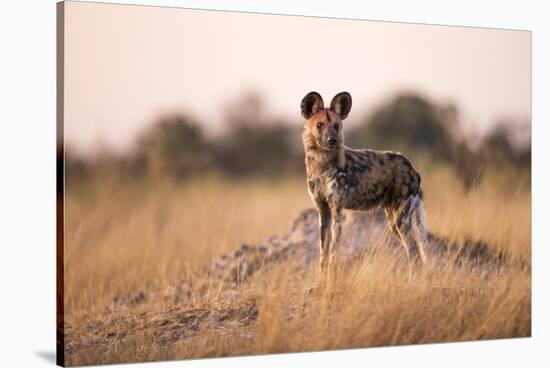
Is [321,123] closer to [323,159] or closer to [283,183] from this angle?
[323,159]

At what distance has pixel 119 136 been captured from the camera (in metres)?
10.7

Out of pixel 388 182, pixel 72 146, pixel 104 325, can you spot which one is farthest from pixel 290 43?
pixel 104 325

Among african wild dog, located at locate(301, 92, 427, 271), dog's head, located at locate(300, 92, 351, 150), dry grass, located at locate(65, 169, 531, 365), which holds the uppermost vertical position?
dog's head, located at locate(300, 92, 351, 150)

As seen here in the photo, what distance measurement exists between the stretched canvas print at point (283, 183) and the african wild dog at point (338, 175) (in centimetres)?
2

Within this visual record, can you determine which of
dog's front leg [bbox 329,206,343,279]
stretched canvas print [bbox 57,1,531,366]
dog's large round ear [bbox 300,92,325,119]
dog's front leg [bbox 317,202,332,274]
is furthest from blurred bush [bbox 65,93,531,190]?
dog's front leg [bbox 329,206,343,279]

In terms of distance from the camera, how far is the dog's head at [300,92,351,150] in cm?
1122

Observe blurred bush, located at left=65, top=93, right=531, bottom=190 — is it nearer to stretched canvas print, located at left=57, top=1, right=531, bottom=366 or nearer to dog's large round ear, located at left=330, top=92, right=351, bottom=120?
stretched canvas print, located at left=57, top=1, right=531, bottom=366

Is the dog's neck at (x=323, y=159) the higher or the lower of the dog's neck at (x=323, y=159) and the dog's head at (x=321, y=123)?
the lower

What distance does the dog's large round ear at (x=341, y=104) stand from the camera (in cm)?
1130

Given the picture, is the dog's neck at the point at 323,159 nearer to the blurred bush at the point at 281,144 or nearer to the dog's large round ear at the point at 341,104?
the blurred bush at the point at 281,144

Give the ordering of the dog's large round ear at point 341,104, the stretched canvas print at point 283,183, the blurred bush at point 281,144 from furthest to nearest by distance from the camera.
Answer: the dog's large round ear at point 341,104
the blurred bush at point 281,144
the stretched canvas print at point 283,183

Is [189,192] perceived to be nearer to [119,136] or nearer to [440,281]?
[119,136]

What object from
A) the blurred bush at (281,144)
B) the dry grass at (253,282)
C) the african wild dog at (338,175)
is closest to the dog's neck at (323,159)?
the african wild dog at (338,175)

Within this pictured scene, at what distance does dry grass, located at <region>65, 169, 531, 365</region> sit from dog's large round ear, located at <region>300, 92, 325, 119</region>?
693mm
